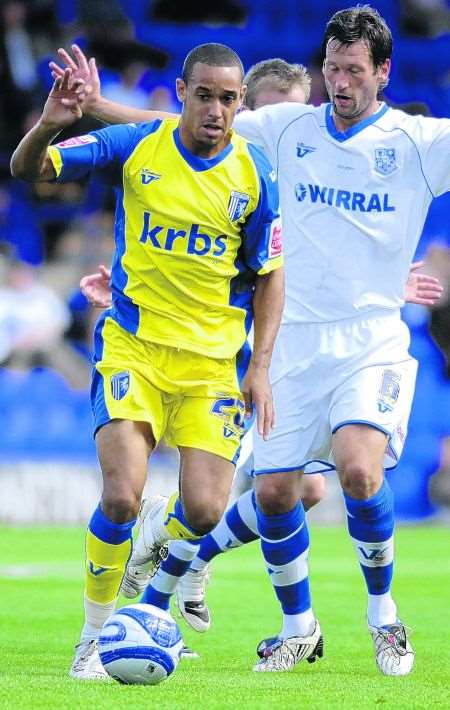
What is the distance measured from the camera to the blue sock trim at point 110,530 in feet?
17.2

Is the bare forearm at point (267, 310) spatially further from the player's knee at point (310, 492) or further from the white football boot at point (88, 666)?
the player's knee at point (310, 492)

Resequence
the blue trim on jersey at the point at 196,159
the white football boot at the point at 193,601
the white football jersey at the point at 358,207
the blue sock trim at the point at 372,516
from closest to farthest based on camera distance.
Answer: the blue trim on jersey at the point at 196,159
the blue sock trim at the point at 372,516
the white football jersey at the point at 358,207
the white football boot at the point at 193,601

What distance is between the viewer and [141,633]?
493 centimetres

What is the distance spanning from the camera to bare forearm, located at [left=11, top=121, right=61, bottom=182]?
5008mm

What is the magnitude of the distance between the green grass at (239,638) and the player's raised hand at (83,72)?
210cm

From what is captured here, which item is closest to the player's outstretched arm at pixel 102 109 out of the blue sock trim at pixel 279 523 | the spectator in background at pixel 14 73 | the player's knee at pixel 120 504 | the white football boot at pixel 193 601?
the player's knee at pixel 120 504

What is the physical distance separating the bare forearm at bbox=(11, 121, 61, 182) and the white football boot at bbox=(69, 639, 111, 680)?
1.74 meters

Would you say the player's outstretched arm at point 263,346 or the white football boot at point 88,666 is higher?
the player's outstretched arm at point 263,346

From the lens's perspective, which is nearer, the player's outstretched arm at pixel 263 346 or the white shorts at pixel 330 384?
the player's outstretched arm at pixel 263 346

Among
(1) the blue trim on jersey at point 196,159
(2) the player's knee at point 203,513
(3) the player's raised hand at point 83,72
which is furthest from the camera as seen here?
(1) the blue trim on jersey at point 196,159

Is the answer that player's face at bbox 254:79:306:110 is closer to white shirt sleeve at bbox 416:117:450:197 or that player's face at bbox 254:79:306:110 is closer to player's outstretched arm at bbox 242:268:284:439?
white shirt sleeve at bbox 416:117:450:197

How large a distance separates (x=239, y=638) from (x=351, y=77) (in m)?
2.71

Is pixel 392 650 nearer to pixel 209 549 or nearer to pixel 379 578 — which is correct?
pixel 379 578

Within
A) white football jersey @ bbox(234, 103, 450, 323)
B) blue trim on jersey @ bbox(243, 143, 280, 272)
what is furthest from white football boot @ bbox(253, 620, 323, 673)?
blue trim on jersey @ bbox(243, 143, 280, 272)
